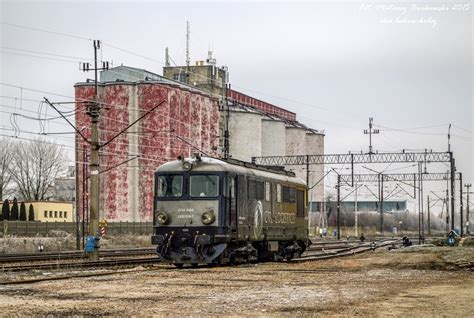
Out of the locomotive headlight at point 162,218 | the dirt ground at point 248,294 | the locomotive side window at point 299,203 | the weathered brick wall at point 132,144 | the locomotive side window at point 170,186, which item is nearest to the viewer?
the dirt ground at point 248,294

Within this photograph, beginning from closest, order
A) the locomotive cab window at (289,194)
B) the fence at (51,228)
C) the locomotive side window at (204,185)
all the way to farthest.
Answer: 1. the locomotive side window at (204,185)
2. the locomotive cab window at (289,194)
3. the fence at (51,228)

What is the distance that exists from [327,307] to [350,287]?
16.5ft

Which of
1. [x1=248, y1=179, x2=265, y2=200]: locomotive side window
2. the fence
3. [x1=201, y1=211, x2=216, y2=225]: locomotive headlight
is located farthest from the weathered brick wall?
[x1=201, y1=211, x2=216, y2=225]: locomotive headlight

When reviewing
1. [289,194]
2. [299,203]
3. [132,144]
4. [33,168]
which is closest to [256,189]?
[289,194]

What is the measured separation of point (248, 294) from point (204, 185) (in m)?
11.4

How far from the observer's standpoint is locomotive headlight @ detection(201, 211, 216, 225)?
28.8 metres

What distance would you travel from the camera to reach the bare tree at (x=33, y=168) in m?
106

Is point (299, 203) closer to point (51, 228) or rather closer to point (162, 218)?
point (162, 218)

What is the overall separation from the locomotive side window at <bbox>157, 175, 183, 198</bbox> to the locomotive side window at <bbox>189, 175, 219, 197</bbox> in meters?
0.41

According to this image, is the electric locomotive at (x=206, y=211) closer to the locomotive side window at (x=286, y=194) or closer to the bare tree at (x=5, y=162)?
the locomotive side window at (x=286, y=194)

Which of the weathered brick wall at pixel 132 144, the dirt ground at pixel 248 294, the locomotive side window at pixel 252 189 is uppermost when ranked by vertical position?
the weathered brick wall at pixel 132 144

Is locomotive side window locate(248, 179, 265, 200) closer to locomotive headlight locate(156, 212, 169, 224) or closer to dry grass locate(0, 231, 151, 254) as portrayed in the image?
locomotive headlight locate(156, 212, 169, 224)

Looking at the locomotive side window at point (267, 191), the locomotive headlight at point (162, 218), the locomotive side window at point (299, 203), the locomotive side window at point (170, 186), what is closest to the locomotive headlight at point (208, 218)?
the locomotive side window at point (170, 186)

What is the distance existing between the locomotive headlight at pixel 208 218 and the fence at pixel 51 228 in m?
31.3
